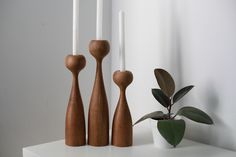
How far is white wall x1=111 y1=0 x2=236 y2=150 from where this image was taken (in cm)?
95

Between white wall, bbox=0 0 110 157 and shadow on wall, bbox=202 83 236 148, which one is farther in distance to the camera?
white wall, bbox=0 0 110 157

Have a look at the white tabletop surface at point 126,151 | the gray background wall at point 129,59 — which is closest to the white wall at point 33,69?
the gray background wall at point 129,59

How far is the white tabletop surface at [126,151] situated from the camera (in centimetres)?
90

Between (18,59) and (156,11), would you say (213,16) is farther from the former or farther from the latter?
(18,59)

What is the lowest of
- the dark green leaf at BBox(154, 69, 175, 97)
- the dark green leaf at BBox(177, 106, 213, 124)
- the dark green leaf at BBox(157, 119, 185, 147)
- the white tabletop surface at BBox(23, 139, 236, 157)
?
the white tabletop surface at BBox(23, 139, 236, 157)

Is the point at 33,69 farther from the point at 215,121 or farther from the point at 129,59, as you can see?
the point at 215,121

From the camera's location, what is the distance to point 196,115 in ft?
3.02

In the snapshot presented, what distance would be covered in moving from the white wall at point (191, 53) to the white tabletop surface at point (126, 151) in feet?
0.25

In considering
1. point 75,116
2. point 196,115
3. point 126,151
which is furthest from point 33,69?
point 196,115

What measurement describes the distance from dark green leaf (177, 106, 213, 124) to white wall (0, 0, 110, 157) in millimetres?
489

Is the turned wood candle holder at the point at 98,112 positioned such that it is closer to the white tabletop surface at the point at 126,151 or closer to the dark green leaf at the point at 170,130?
the white tabletop surface at the point at 126,151

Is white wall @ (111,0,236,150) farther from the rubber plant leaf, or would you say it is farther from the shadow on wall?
the rubber plant leaf

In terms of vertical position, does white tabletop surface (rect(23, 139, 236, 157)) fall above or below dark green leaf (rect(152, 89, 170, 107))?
below

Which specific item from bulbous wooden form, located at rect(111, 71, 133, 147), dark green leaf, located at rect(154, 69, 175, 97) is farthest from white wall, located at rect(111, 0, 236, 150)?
bulbous wooden form, located at rect(111, 71, 133, 147)
